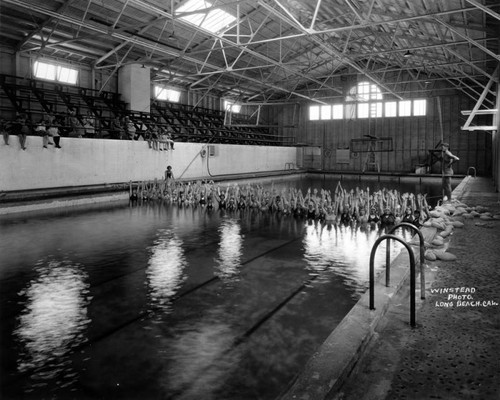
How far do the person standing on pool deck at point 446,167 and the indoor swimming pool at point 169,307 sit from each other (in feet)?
12.8

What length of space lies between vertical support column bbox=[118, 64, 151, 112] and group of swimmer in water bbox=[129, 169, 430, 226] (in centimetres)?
939

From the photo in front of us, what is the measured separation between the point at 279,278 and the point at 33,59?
804 inches

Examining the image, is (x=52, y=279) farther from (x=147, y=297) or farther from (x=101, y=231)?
(x=101, y=231)

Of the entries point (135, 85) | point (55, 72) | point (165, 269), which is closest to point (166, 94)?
point (135, 85)

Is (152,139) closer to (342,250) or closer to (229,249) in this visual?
(229,249)

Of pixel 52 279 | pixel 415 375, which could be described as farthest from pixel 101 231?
pixel 415 375

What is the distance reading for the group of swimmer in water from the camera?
35.5 ft

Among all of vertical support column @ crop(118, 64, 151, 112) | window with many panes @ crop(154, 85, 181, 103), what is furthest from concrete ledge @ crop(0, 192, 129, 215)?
window with many panes @ crop(154, 85, 181, 103)

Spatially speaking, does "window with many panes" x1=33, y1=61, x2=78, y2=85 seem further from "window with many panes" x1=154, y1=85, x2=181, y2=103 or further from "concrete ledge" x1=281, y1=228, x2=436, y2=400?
"concrete ledge" x1=281, y1=228, x2=436, y2=400

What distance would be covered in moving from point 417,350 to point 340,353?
2.15ft

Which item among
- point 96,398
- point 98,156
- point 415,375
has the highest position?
point 98,156

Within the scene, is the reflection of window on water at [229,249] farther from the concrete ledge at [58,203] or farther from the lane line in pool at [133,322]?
the concrete ledge at [58,203]

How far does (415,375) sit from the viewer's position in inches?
113

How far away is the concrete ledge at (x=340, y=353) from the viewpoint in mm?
2602
